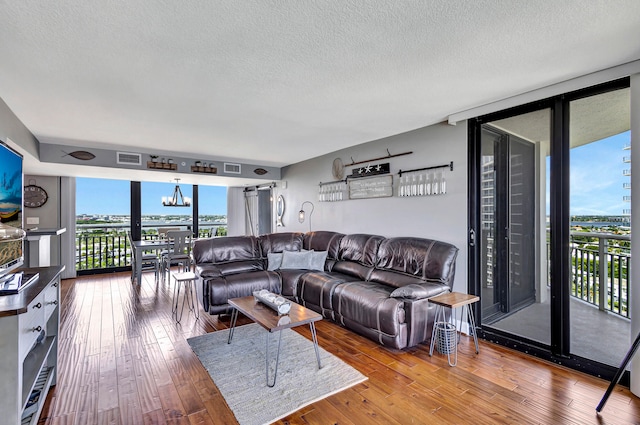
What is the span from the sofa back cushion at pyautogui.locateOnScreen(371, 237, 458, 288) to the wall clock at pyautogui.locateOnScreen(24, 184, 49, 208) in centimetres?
655

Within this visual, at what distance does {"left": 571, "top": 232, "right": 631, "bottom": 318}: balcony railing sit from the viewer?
2.74m

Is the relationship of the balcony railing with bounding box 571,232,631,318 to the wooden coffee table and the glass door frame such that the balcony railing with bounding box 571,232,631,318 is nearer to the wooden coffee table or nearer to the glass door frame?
the glass door frame

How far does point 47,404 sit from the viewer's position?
2.11 meters

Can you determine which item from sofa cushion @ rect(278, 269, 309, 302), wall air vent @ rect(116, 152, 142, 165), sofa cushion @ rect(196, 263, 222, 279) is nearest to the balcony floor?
sofa cushion @ rect(278, 269, 309, 302)

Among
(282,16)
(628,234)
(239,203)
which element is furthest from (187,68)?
(239,203)

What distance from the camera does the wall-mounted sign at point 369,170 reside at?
441 centimetres

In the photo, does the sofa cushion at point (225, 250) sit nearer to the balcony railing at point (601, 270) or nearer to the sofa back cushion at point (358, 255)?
the sofa back cushion at point (358, 255)

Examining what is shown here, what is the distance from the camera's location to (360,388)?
2324 mm

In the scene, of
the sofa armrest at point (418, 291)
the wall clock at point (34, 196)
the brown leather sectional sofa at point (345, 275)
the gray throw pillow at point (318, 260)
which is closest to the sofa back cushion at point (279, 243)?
the brown leather sectional sofa at point (345, 275)

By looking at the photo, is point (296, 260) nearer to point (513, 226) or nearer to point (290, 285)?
point (290, 285)

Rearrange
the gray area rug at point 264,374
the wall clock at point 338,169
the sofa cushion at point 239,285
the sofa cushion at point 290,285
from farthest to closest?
the wall clock at point 338,169, the sofa cushion at point 290,285, the sofa cushion at point 239,285, the gray area rug at point 264,374

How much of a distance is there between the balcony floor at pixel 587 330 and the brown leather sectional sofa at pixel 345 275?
0.78 meters

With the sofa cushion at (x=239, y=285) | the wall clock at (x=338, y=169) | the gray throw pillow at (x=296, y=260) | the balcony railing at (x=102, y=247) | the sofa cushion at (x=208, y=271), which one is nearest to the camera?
the sofa cushion at (x=239, y=285)

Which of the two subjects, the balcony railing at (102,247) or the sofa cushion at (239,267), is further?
the balcony railing at (102,247)
